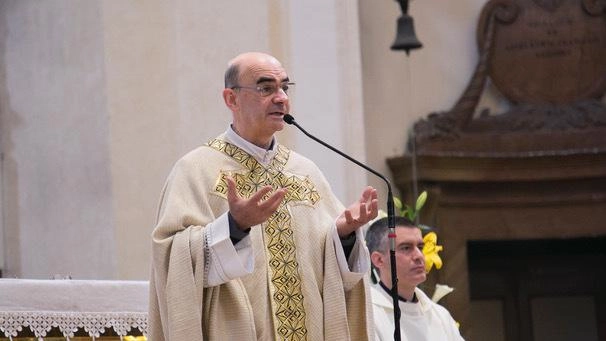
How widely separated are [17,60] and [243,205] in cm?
507

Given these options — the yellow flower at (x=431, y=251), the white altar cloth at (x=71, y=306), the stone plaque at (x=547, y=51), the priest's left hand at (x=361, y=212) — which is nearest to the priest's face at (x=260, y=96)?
the priest's left hand at (x=361, y=212)

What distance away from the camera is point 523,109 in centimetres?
920

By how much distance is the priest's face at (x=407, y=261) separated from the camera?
5684mm

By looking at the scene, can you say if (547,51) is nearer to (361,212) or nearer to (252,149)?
(252,149)

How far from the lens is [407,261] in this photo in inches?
224

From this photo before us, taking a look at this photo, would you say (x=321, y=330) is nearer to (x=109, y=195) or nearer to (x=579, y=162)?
(x=109, y=195)

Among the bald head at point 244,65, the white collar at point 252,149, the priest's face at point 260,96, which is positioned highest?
the bald head at point 244,65

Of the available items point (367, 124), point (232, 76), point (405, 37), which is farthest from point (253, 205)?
point (367, 124)

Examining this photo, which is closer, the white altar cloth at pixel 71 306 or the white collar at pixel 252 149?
the white collar at pixel 252 149

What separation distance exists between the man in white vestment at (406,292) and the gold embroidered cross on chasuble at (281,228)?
1.40 m

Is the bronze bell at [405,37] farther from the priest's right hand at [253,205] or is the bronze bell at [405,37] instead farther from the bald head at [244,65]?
the priest's right hand at [253,205]

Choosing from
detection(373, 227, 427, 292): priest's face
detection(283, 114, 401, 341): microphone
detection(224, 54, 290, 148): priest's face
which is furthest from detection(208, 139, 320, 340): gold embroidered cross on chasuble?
detection(373, 227, 427, 292): priest's face

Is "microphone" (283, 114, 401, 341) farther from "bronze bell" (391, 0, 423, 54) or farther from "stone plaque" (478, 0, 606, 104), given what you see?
"stone plaque" (478, 0, 606, 104)

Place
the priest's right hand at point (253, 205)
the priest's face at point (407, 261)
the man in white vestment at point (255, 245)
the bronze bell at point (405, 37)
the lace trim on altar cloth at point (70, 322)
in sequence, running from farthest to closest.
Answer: the bronze bell at point (405, 37), the priest's face at point (407, 261), the lace trim on altar cloth at point (70, 322), the man in white vestment at point (255, 245), the priest's right hand at point (253, 205)
